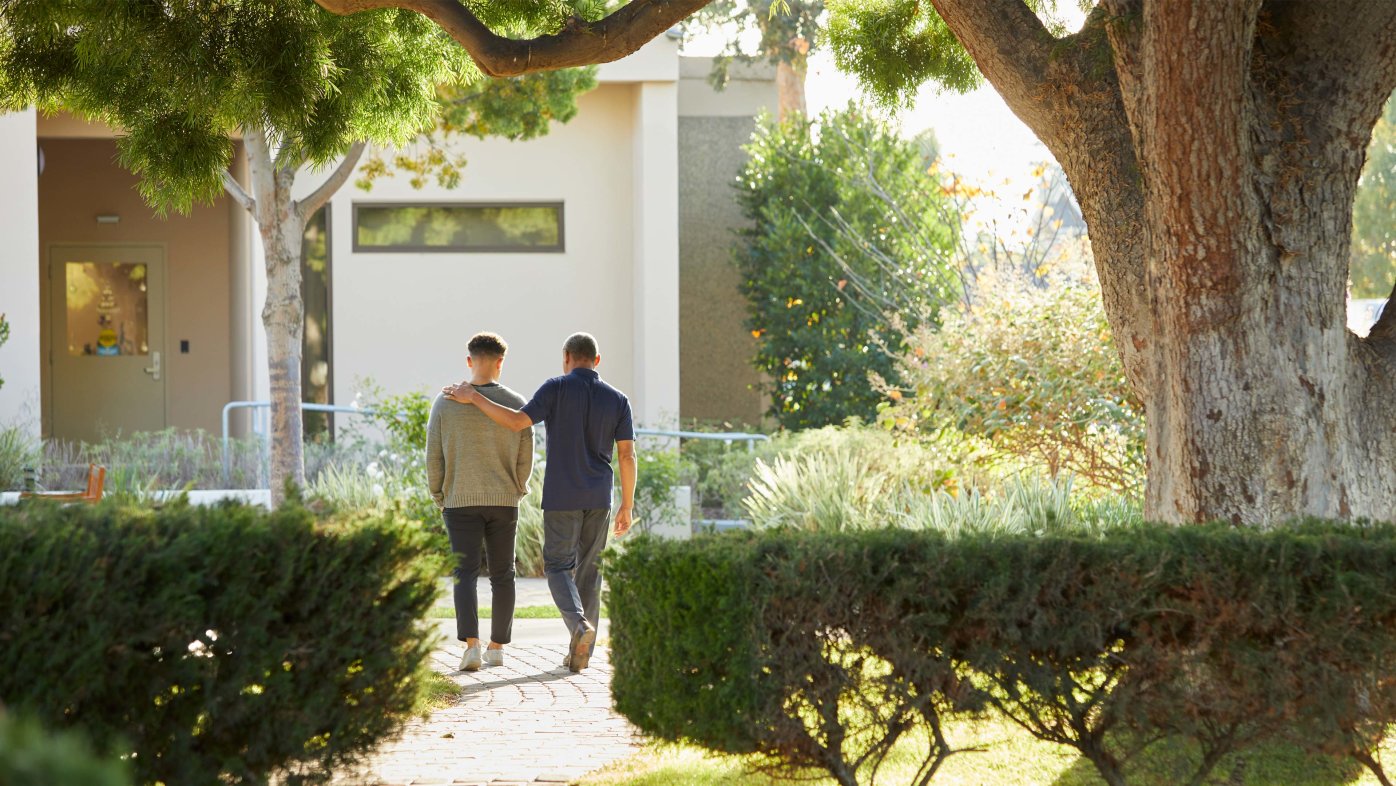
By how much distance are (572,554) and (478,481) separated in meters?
0.67

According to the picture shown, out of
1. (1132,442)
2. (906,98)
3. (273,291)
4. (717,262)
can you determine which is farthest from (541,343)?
(906,98)

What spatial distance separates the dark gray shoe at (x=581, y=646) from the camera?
302 inches

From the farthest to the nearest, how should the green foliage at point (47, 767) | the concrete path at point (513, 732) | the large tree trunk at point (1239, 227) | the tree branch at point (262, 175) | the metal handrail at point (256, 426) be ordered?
1. the metal handrail at point (256, 426)
2. the tree branch at point (262, 175)
3. the large tree trunk at point (1239, 227)
4. the concrete path at point (513, 732)
5. the green foliage at point (47, 767)

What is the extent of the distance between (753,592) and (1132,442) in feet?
22.7

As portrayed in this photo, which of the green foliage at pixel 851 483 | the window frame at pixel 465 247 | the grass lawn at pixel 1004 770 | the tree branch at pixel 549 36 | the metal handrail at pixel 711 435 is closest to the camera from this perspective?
the grass lawn at pixel 1004 770

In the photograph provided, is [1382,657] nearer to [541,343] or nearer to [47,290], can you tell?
[541,343]

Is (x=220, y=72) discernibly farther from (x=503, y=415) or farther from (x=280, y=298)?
(x=280, y=298)

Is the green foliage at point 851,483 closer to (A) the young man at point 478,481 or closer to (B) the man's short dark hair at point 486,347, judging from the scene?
(A) the young man at point 478,481

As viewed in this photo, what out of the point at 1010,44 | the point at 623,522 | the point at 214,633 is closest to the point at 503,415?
the point at 623,522

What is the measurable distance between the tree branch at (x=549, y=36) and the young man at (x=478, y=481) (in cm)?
197

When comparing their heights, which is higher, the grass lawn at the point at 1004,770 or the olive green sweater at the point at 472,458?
the olive green sweater at the point at 472,458

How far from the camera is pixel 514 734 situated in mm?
6152

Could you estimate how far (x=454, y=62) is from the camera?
316 inches

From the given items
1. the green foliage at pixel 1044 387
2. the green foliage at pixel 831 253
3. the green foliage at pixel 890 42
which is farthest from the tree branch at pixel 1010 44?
the green foliage at pixel 831 253
